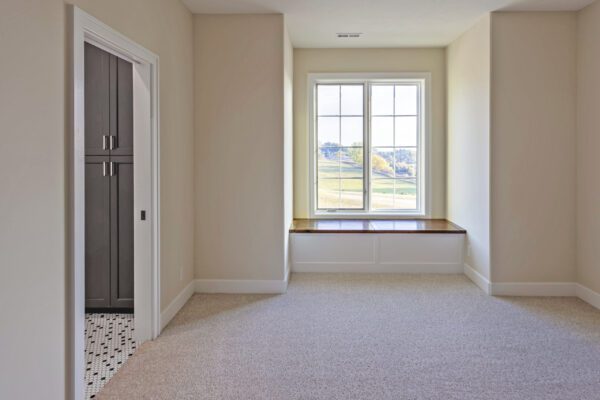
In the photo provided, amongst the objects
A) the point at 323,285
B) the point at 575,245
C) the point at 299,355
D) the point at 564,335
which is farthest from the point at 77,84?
the point at 575,245

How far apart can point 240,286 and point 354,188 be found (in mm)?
2293

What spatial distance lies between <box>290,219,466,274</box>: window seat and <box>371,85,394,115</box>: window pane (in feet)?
5.61

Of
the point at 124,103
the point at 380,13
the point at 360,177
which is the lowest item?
the point at 360,177

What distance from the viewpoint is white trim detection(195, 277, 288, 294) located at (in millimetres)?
4449

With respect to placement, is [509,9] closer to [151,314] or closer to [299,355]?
[299,355]

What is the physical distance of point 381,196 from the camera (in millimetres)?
6066

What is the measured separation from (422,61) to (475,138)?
1580 mm

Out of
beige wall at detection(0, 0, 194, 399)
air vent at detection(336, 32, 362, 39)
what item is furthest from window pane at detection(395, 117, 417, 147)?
beige wall at detection(0, 0, 194, 399)

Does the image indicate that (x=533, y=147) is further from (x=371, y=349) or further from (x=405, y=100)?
(x=371, y=349)

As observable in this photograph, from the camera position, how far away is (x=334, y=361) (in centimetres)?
291

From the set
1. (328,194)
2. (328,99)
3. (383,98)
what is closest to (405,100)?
(383,98)

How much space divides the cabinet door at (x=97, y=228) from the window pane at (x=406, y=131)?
3.72m

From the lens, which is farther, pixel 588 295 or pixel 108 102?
pixel 588 295

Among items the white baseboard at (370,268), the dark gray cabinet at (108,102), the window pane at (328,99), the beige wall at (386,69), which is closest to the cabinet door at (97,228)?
the dark gray cabinet at (108,102)
